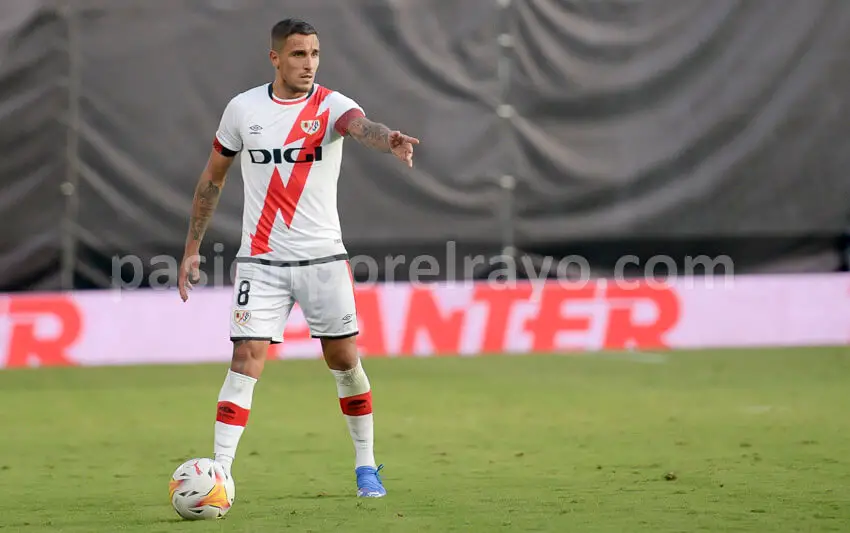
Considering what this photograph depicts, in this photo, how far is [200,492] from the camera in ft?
18.7

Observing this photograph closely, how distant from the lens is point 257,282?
6215 mm

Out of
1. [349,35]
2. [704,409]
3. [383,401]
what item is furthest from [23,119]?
[704,409]

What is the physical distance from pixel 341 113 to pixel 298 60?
0.28 metres

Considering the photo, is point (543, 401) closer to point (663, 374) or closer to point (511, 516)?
point (663, 374)

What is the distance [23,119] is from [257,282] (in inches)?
285

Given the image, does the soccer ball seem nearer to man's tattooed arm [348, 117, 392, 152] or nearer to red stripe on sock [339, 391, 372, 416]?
red stripe on sock [339, 391, 372, 416]

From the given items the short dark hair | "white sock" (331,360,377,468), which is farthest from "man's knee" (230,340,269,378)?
the short dark hair

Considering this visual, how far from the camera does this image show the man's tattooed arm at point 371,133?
19.1 ft

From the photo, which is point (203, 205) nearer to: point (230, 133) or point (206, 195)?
point (206, 195)

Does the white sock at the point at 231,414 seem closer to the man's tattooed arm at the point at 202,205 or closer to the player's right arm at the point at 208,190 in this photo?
the player's right arm at the point at 208,190

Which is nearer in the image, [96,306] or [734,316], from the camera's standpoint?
[96,306]

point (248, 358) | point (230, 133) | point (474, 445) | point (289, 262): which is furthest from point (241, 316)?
point (474, 445)

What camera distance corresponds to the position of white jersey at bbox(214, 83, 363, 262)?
621 cm

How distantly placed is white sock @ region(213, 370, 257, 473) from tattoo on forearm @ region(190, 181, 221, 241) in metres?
0.77
